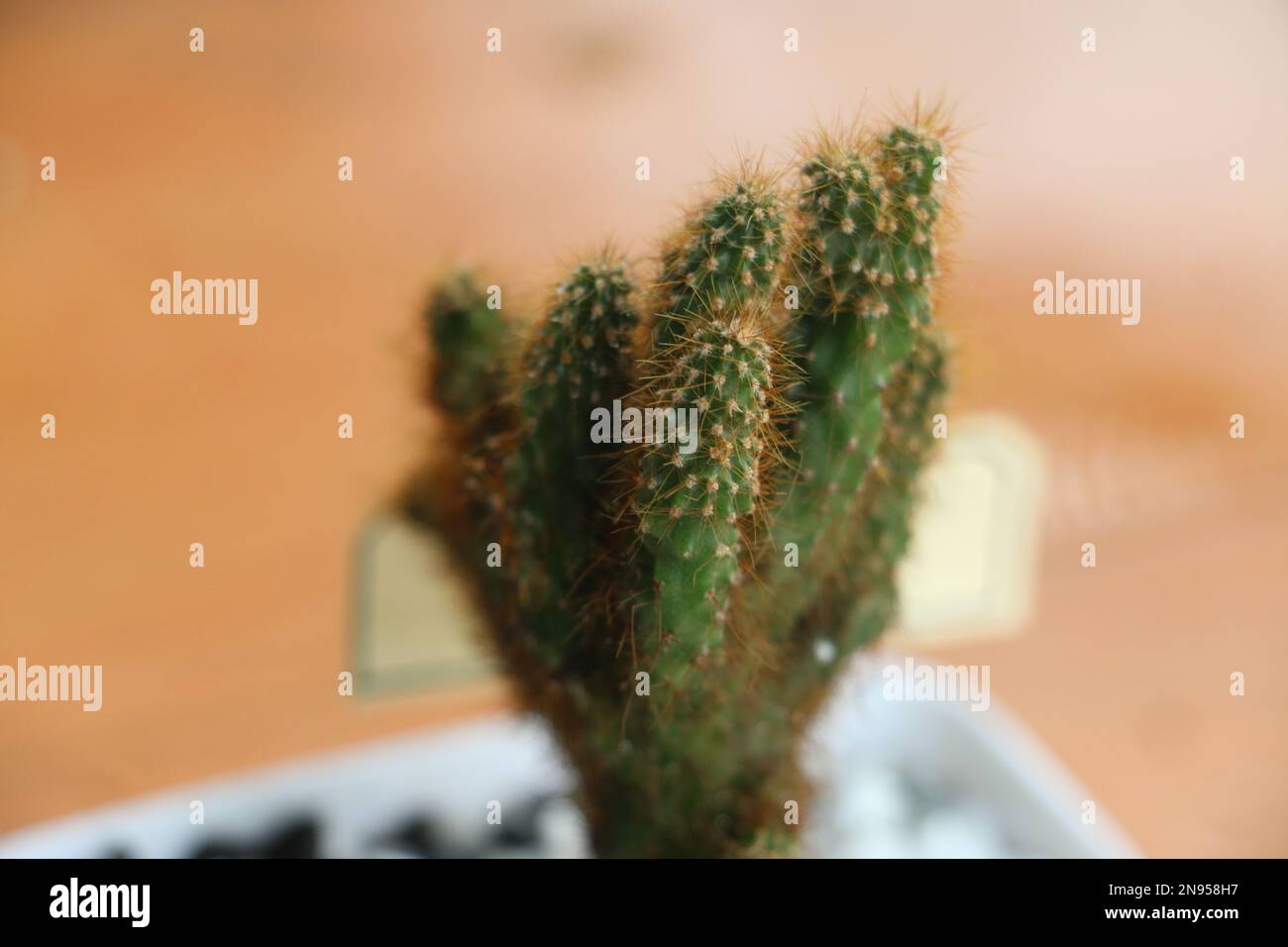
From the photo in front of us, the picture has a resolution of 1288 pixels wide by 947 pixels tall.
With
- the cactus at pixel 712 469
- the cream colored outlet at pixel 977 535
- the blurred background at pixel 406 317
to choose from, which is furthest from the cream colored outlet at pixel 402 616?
A: the cream colored outlet at pixel 977 535

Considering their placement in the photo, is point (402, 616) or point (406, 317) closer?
point (402, 616)

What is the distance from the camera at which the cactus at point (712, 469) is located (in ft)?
1.62

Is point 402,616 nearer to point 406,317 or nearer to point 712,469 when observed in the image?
point 406,317

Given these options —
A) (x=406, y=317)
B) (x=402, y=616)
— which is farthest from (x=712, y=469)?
(x=406, y=317)

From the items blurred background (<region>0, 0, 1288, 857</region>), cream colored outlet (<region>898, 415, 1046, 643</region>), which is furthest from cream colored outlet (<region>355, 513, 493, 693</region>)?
cream colored outlet (<region>898, 415, 1046, 643</region>)

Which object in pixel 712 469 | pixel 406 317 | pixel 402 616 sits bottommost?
pixel 402 616

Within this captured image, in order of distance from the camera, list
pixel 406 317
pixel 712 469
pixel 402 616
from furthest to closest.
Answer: pixel 406 317, pixel 402 616, pixel 712 469

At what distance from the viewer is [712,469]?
48 centimetres

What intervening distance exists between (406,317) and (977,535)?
1.82ft

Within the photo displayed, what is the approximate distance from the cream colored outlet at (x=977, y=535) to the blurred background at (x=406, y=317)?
0.25 feet

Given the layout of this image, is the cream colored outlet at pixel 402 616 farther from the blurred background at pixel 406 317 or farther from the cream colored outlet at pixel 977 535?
the cream colored outlet at pixel 977 535
